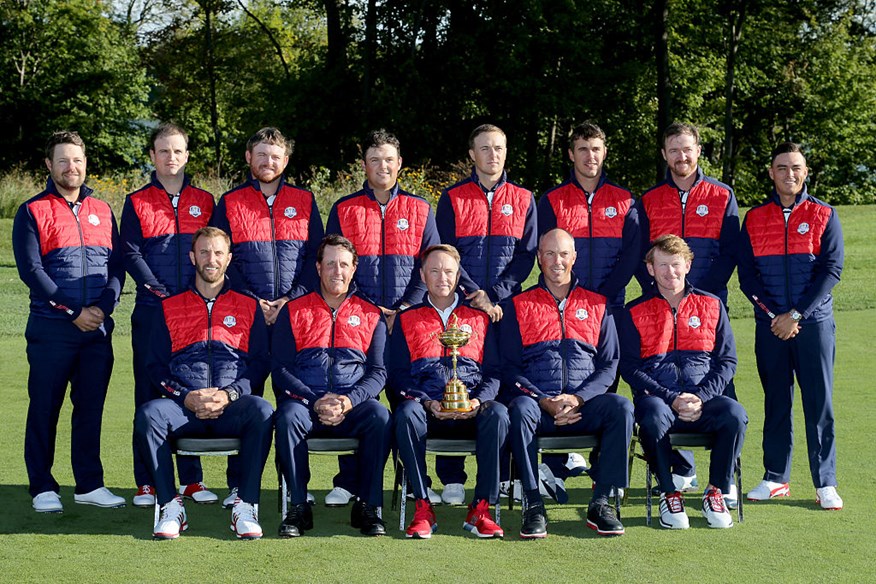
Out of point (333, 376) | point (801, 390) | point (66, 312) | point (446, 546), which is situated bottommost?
point (446, 546)

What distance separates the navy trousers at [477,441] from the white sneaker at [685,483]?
122 cm

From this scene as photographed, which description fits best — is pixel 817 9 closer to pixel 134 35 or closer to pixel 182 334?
pixel 134 35

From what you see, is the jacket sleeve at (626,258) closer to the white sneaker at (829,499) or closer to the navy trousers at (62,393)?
the white sneaker at (829,499)

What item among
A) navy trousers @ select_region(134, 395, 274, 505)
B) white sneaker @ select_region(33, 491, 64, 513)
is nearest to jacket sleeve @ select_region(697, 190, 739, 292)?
navy trousers @ select_region(134, 395, 274, 505)

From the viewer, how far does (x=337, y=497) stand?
18.9 ft

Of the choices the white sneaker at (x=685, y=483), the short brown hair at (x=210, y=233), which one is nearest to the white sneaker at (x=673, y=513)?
the white sneaker at (x=685, y=483)

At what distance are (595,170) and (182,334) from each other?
241cm

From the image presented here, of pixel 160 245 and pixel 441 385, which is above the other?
pixel 160 245

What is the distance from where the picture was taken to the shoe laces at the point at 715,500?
17.3ft

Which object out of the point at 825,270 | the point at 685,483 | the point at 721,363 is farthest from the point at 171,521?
the point at 825,270

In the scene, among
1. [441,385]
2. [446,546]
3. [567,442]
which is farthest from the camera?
[441,385]

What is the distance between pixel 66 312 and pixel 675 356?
315cm

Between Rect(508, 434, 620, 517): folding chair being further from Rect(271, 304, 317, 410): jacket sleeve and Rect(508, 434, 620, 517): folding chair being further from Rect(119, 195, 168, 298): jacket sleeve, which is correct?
Rect(119, 195, 168, 298): jacket sleeve

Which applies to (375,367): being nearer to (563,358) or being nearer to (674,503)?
(563,358)
